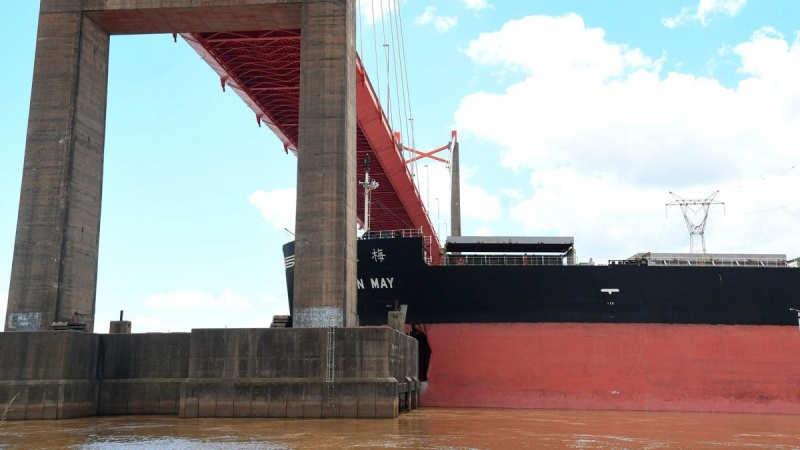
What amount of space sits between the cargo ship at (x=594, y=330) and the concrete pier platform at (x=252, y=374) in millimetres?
5497

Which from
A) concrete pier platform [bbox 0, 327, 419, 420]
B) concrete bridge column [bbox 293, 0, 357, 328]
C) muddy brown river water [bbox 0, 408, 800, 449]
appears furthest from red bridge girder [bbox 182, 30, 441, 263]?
muddy brown river water [bbox 0, 408, 800, 449]

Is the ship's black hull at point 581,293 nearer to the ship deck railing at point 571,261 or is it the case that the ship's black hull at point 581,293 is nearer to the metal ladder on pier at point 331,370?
the ship deck railing at point 571,261

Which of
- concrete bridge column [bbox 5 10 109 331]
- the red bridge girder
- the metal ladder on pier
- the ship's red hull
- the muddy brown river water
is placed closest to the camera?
the muddy brown river water

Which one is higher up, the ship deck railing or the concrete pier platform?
the ship deck railing

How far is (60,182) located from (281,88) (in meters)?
10.4

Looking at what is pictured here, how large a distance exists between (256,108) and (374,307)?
1068 centimetres

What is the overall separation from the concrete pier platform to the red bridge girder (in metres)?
10.3

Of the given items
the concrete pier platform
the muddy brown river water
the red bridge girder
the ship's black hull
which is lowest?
the muddy brown river water

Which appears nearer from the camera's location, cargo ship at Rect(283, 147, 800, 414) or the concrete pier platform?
the concrete pier platform

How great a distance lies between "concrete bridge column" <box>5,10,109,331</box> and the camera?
65.3ft

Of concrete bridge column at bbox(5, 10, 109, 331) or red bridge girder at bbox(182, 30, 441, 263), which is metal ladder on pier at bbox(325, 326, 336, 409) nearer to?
concrete bridge column at bbox(5, 10, 109, 331)

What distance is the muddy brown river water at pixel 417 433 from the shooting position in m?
12.2

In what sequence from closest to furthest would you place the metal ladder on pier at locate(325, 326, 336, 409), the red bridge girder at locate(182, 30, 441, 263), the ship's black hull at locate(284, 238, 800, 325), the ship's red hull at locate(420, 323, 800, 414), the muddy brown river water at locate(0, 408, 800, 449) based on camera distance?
the muddy brown river water at locate(0, 408, 800, 449), the metal ladder on pier at locate(325, 326, 336, 409), the ship's red hull at locate(420, 323, 800, 414), the ship's black hull at locate(284, 238, 800, 325), the red bridge girder at locate(182, 30, 441, 263)

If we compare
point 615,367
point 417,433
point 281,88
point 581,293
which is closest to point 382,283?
point 581,293
